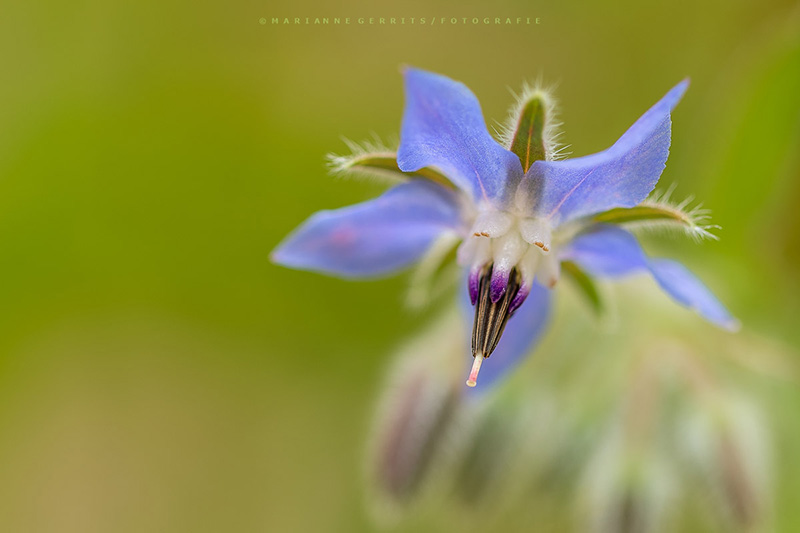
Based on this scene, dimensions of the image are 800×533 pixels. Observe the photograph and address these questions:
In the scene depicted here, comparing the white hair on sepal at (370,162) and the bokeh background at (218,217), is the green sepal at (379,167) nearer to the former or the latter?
the white hair on sepal at (370,162)

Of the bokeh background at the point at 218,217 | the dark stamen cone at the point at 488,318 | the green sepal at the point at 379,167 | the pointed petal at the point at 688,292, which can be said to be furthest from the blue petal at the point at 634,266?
the bokeh background at the point at 218,217

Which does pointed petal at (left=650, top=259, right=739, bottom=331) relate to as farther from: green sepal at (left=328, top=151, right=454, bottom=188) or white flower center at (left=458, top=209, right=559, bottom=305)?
green sepal at (left=328, top=151, right=454, bottom=188)

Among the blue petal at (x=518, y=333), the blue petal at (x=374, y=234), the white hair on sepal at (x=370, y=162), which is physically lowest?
the blue petal at (x=518, y=333)

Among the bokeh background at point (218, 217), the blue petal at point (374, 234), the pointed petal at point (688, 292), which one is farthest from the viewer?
the bokeh background at point (218, 217)

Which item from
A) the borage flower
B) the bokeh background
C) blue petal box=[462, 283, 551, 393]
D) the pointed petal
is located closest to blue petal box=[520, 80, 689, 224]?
the borage flower

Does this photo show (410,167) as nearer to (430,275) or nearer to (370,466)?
(430,275)

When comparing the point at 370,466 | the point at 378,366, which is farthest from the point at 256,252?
the point at 370,466
